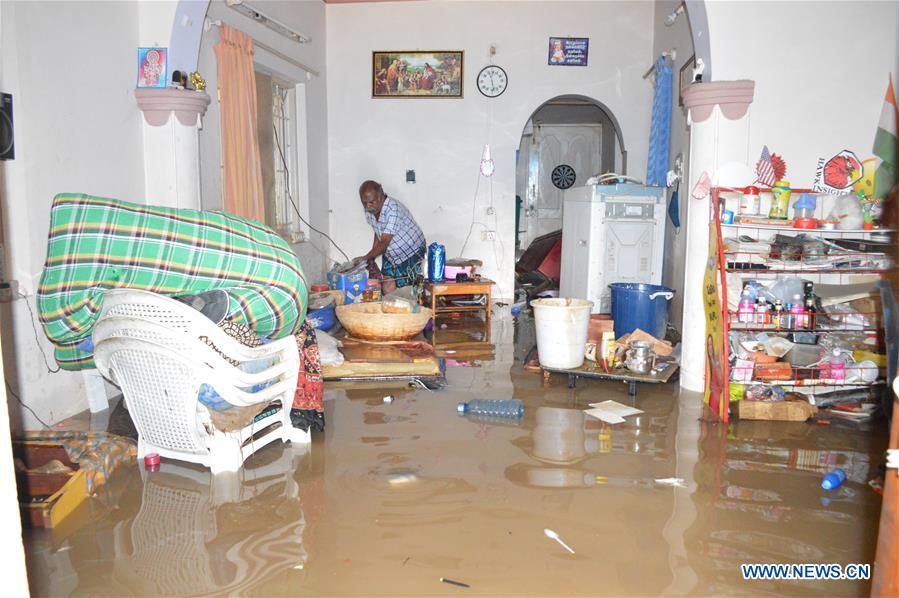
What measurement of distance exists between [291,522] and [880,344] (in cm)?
394

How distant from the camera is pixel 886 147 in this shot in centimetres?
479

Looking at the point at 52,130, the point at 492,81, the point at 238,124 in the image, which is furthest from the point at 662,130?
the point at 52,130

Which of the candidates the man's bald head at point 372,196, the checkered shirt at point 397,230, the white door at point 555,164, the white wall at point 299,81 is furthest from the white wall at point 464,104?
the white door at point 555,164

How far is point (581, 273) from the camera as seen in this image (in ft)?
23.5

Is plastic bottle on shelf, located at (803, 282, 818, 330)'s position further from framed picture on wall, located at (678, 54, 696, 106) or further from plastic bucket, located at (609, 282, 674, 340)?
framed picture on wall, located at (678, 54, 696, 106)

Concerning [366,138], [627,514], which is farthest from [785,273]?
[366,138]

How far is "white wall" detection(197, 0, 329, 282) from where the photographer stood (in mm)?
6004

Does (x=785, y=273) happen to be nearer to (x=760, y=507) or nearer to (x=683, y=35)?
(x=760, y=507)

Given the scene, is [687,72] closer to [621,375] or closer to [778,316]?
[778,316]

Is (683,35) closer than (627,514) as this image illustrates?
No

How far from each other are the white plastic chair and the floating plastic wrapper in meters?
3.66

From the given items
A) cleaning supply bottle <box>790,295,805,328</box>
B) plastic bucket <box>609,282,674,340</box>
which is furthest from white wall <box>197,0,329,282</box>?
cleaning supply bottle <box>790,295,805,328</box>

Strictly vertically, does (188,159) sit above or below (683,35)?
below

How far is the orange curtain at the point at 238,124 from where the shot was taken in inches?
241
